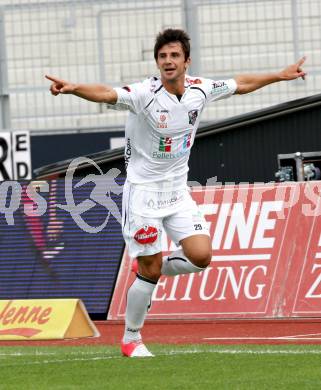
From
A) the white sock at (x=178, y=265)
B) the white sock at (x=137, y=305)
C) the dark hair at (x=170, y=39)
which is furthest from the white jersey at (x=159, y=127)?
the white sock at (x=137, y=305)

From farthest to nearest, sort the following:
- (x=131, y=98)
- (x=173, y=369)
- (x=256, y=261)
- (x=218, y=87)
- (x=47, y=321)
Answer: (x=256, y=261) < (x=47, y=321) < (x=218, y=87) < (x=131, y=98) < (x=173, y=369)

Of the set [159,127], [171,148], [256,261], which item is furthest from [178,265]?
[256,261]

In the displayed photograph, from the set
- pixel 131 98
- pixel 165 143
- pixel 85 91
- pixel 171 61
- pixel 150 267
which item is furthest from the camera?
pixel 150 267

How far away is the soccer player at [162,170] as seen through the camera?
962cm

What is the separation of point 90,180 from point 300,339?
13.6 feet

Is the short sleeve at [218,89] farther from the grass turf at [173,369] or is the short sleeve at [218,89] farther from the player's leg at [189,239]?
the grass turf at [173,369]

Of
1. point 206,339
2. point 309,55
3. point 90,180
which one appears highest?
point 309,55

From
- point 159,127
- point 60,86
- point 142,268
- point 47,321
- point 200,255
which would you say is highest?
point 60,86

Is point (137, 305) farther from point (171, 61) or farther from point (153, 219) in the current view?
point (171, 61)

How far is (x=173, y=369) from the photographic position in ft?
28.6

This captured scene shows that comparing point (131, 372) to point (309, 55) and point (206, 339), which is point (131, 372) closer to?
point (206, 339)

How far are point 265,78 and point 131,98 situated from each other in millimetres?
1236

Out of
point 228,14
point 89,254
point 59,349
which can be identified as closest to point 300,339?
→ point 59,349

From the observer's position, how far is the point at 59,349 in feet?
36.5
